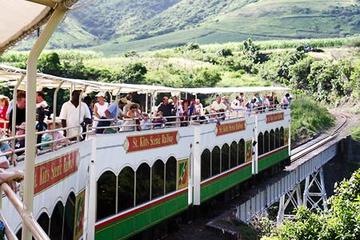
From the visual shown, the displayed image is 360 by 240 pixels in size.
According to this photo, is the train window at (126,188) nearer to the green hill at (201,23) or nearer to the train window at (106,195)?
the train window at (106,195)

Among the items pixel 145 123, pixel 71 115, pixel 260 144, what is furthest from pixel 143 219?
pixel 260 144

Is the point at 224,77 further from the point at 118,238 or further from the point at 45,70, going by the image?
the point at 118,238

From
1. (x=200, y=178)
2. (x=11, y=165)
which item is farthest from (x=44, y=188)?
(x=200, y=178)

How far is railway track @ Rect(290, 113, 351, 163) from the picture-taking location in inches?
1128

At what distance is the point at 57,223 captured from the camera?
7.18 m

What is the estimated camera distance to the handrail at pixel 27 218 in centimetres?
261

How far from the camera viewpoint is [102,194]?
32.4 feet

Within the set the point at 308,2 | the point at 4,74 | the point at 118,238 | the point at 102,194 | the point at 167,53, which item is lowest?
the point at 118,238

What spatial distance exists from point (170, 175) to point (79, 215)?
4.56 meters

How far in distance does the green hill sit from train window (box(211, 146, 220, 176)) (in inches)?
3956

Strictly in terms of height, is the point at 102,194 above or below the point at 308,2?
below

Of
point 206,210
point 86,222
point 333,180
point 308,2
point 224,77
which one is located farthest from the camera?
point 308,2

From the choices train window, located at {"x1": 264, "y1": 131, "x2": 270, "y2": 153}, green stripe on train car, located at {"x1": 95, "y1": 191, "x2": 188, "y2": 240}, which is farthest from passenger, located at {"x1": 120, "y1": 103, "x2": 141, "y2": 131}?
train window, located at {"x1": 264, "y1": 131, "x2": 270, "y2": 153}

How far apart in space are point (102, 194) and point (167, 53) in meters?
54.1
